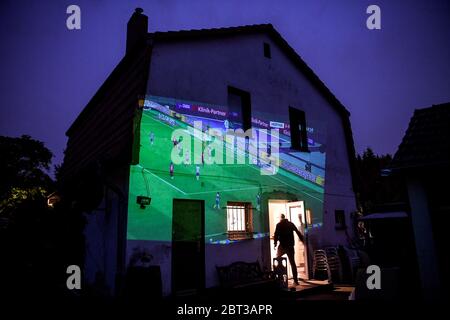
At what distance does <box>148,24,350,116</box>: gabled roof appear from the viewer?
7.45 meters

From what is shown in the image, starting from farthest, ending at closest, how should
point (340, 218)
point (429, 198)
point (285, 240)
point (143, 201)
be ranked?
point (340, 218) → point (285, 240) → point (143, 201) → point (429, 198)

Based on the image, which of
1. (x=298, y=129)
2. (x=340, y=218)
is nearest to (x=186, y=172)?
(x=298, y=129)

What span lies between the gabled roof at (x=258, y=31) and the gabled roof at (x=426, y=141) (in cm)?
569

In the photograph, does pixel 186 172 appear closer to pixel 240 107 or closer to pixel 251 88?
pixel 240 107

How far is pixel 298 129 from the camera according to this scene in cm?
1089

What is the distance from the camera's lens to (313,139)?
1122 centimetres

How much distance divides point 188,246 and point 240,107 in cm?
457

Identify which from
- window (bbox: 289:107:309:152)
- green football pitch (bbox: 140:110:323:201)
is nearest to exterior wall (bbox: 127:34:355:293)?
window (bbox: 289:107:309:152)

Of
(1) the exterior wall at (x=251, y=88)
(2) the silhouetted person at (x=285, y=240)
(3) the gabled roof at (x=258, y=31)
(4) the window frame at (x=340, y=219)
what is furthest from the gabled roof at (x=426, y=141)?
(4) the window frame at (x=340, y=219)

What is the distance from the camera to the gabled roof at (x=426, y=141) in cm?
531
